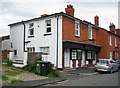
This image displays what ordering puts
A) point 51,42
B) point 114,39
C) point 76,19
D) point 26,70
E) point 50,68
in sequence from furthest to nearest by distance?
point 114,39, point 76,19, point 51,42, point 26,70, point 50,68

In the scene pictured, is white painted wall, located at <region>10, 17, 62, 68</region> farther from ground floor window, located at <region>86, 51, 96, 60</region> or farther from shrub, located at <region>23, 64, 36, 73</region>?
ground floor window, located at <region>86, 51, 96, 60</region>

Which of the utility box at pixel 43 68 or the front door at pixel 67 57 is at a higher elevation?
the front door at pixel 67 57

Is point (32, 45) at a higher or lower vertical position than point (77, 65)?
higher

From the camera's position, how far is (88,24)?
30.2 metres

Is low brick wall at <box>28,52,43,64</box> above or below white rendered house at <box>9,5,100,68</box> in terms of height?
below

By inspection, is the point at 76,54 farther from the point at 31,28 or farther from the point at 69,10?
the point at 31,28

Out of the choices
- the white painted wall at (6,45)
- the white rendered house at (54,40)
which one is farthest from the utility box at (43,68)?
the white painted wall at (6,45)

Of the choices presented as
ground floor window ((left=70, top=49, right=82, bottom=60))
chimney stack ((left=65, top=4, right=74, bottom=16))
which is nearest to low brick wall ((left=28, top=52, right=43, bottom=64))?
ground floor window ((left=70, top=49, right=82, bottom=60))

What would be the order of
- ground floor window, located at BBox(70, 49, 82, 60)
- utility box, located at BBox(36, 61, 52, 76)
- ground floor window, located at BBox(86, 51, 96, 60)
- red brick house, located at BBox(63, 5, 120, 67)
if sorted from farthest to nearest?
ground floor window, located at BBox(86, 51, 96, 60) → ground floor window, located at BBox(70, 49, 82, 60) → red brick house, located at BBox(63, 5, 120, 67) → utility box, located at BBox(36, 61, 52, 76)

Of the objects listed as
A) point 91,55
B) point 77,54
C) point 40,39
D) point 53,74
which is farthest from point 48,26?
point 53,74

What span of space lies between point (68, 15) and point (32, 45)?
5602 mm

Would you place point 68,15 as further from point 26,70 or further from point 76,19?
point 26,70

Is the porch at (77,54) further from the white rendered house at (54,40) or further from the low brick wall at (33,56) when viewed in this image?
the low brick wall at (33,56)

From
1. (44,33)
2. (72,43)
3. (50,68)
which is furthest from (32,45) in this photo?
(50,68)
